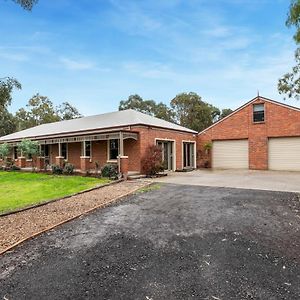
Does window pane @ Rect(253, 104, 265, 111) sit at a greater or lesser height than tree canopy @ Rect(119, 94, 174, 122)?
lesser

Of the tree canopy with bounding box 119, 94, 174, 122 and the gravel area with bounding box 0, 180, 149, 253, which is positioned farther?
the tree canopy with bounding box 119, 94, 174, 122

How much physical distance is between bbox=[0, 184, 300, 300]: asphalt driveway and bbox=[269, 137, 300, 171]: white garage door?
1403 cm

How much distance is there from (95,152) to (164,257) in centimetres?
1667

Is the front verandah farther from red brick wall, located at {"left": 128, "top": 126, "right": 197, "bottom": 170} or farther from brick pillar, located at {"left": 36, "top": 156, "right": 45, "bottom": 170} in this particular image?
red brick wall, located at {"left": 128, "top": 126, "right": 197, "bottom": 170}

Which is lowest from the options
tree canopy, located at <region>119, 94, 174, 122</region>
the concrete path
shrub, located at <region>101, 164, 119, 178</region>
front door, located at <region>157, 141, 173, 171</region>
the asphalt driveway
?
the asphalt driveway

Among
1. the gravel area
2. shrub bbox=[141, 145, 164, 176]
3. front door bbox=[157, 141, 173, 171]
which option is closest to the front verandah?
shrub bbox=[141, 145, 164, 176]

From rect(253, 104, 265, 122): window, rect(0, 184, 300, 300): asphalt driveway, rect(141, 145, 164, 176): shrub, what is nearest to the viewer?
rect(0, 184, 300, 300): asphalt driveway

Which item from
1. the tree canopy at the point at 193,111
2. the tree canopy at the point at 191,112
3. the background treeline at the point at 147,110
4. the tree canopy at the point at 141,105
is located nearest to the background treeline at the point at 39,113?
the background treeline at the point at 147,110

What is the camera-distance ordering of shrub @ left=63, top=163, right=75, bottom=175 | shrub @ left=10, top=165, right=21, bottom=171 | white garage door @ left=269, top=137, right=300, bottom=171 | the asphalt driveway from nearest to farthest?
the asphalt driveway
shrub @ left=63, top=163, right=75, bottom=175
white garage door @ left=269, top=137, right=300, bottom=171
shrub @ left=10, top=165, right=21, bottom=171

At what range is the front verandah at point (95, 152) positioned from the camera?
17536 mm

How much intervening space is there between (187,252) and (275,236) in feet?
6.94

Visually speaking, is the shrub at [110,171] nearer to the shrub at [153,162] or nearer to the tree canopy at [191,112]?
the shrub at [153,162]

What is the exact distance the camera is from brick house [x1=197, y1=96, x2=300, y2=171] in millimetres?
21594

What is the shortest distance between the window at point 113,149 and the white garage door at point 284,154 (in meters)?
11.6
